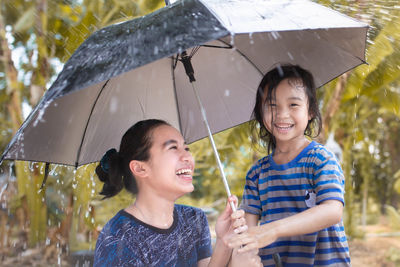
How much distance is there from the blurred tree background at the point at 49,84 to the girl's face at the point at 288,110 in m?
2.10

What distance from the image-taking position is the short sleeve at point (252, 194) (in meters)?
2.21

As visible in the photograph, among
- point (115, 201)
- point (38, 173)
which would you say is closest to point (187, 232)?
point (115, 201)

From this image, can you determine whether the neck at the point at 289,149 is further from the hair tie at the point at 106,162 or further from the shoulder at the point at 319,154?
the hair tie at the point at 106,162

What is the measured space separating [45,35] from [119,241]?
415cm

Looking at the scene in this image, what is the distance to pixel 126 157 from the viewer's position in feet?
7.54

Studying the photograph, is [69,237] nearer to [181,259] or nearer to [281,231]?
[181,259]

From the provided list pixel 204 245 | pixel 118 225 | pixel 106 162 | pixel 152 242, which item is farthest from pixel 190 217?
pixel 106 162

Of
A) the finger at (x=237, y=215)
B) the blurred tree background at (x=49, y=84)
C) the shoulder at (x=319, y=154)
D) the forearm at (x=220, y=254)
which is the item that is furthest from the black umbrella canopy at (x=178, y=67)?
the blurred tree background at (x=49, y=84)

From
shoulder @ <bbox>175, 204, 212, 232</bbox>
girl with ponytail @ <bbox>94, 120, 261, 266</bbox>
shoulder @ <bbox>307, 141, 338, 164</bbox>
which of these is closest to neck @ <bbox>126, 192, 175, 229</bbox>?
girl with ponytail @ <bbox>94, 120, 261, 266</bbox>

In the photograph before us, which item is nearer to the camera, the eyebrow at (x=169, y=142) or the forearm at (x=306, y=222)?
the forearm at (x=306, y=222)

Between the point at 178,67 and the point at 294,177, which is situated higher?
the point at 178,67

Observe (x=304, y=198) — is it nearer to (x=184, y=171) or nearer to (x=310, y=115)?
(x=310, y=115)

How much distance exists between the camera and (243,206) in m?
2.24

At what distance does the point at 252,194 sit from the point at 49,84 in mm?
4129
